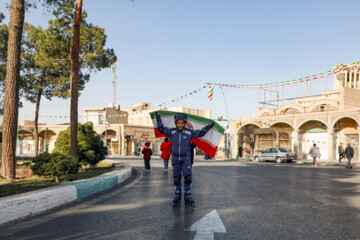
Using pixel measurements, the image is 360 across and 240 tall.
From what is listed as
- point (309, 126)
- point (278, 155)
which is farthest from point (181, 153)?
point (309, 126)

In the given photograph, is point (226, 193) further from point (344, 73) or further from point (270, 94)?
point (344, 73)

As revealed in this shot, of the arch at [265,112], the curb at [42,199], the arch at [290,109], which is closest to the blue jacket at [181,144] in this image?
the curb at [42,199]

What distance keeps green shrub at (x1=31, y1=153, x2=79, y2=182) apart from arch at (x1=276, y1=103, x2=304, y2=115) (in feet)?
102

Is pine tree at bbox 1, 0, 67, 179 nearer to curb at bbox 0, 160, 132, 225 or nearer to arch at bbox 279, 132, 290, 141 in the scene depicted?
curb at bbox 0, 160, 132, 225

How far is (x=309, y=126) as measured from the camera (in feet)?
112

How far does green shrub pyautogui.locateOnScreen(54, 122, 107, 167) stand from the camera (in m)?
13.2

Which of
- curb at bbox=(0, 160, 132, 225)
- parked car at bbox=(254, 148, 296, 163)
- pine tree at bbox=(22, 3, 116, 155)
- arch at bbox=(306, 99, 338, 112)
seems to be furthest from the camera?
arch at bbox=(306, 99, 338, 112)

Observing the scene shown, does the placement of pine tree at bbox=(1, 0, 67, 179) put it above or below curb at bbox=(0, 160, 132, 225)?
above

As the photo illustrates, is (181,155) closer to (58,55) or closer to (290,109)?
(58,55)

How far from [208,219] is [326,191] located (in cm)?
515

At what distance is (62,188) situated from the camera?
6.52 meters

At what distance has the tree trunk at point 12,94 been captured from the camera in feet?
31.4

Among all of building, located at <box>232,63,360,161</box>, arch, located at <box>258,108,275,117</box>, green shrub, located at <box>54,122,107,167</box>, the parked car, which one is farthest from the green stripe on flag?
arch, located at <box>258,108,275,117</box>

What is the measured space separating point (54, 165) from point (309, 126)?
30902 millimetres
